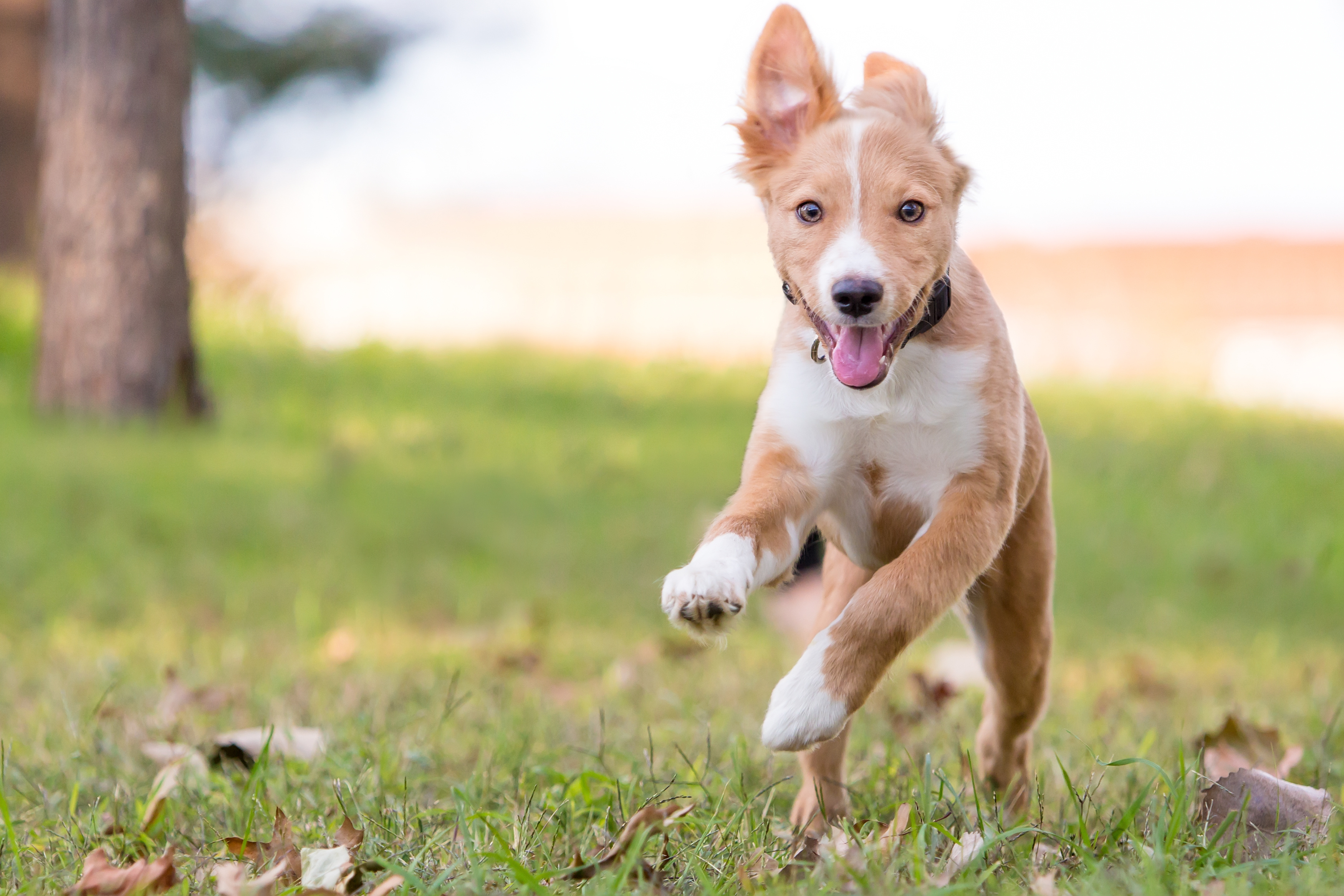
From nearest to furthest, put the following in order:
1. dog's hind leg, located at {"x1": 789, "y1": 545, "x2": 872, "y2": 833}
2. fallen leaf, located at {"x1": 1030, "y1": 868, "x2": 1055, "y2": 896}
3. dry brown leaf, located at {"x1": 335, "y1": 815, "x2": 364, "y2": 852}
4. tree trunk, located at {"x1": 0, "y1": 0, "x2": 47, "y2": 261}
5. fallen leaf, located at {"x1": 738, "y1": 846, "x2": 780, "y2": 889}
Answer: fallen leaf, located at {"x1": 1030, "y1": 868, "x2": 1055, "y2": 896}, fallen leaf, located at {"x1": 738, "y1": 846, "x2": 780, "y2": 889}, dry brown leaf, located at {"x1": 335, "y1": 815, "x2": 364, "y2": 852}, dog's hind leg, located at {"x1": 789, "y1": 545, "x2": 872, "y2": 833}, tree trunk, located at {"x1": 0, "y1": 0, "x2": 47, "y2": 261}

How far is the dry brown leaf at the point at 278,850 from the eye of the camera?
2246 mm

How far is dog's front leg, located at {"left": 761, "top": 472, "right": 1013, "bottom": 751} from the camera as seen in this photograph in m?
2.16

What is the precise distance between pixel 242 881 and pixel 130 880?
0.62ft

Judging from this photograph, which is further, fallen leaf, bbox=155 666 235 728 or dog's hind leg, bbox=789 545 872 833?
fallen leaf, bbox=155 666 235 728

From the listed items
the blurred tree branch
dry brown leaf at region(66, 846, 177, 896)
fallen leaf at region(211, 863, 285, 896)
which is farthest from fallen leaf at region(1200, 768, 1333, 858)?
the blurred tree branch

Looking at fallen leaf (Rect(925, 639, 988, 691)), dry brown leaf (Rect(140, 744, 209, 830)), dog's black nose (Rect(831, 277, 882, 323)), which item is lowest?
fallen leaf (Rect(925, 639, 988, 691))

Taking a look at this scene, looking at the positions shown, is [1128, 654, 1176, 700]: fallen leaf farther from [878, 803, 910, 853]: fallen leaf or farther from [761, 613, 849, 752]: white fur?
[761, 613, 849, 752]: white fur

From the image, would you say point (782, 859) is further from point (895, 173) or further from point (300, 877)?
point (895, 173)

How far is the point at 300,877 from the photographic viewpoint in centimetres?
221

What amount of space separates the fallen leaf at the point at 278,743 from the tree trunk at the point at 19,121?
9335 millimetres

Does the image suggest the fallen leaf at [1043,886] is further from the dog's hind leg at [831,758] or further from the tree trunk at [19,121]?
the tree trunk at [19,121]

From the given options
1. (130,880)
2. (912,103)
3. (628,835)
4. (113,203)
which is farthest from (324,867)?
(113,203)

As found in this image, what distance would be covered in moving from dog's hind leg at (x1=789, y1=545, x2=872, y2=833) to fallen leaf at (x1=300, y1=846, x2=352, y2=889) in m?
0.96

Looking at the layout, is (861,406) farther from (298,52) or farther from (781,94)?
(298,52)
